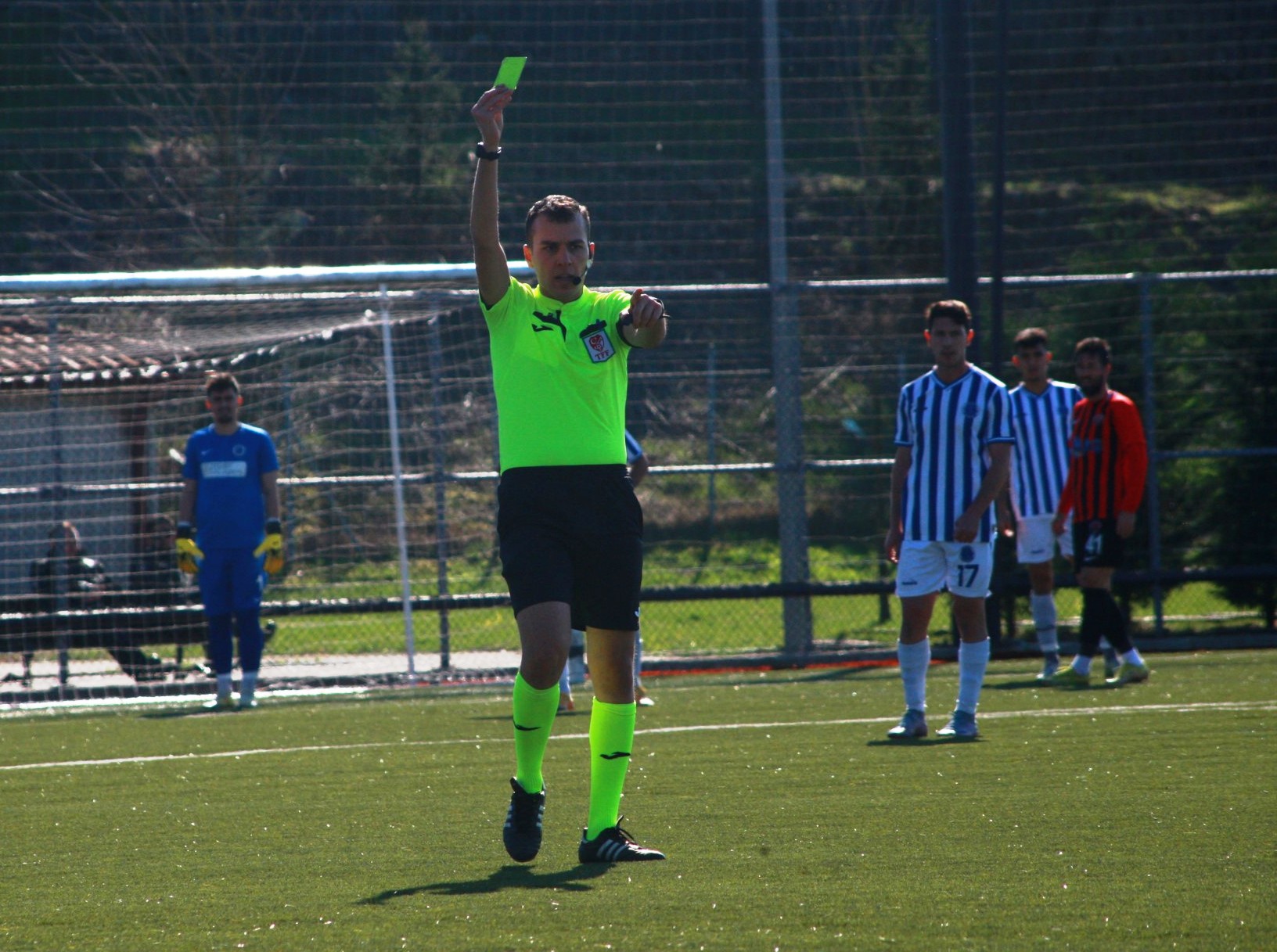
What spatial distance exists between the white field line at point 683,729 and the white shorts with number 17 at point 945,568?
2.75ft

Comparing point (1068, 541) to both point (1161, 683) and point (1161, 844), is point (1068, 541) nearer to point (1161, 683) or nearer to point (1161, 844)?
point (1161, 683)

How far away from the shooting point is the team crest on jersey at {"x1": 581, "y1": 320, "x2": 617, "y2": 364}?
4.21 metres

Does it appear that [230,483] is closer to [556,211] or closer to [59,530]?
[59,530]

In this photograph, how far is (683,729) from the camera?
7441mm

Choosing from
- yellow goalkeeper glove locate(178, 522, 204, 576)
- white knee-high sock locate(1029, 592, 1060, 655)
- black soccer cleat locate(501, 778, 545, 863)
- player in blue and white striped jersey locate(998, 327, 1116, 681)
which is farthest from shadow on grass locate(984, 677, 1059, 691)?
black soccer cleat locate(501, 778, 545, 863)

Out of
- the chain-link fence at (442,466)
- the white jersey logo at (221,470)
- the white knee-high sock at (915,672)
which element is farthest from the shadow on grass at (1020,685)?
the white jersey logo at (221,470)

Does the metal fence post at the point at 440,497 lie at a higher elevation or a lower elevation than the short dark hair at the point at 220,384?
lower

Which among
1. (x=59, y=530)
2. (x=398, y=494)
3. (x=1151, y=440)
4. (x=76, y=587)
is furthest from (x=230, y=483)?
(x=1151, y=440)

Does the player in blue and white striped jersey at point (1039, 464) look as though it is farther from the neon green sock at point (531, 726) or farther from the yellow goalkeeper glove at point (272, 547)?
the neon green sock at point (531, 726)

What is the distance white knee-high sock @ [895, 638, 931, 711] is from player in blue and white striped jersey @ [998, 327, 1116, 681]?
3.10 meters

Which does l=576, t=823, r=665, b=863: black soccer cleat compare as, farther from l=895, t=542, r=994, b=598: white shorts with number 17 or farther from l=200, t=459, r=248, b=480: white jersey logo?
l=200, t=459, r=248, b=480: white jersey logo

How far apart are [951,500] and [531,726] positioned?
327 centimetres

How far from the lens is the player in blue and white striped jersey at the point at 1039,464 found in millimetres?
9906

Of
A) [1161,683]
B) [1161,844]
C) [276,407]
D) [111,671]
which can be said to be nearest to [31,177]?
[276,407]
